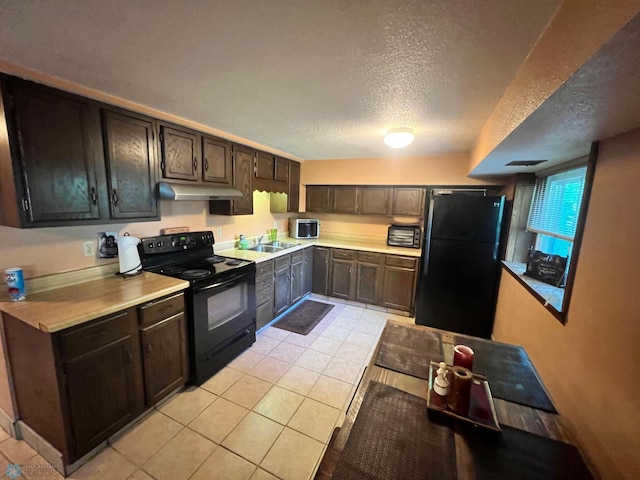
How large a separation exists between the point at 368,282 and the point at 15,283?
11.2ft

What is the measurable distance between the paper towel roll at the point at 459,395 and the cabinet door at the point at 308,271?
301cm

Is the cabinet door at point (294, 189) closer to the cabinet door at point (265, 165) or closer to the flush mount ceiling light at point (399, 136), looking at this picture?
the cabinet door at point (265, 165)

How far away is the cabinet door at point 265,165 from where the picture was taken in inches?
131

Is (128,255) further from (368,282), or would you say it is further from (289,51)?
(368,282)

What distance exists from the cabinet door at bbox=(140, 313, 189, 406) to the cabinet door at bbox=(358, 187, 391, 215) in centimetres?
291

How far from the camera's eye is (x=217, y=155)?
8.89 ft

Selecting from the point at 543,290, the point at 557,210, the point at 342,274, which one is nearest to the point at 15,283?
the point at 342,274

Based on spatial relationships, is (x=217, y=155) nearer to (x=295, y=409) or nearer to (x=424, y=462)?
(x=295, y=409)

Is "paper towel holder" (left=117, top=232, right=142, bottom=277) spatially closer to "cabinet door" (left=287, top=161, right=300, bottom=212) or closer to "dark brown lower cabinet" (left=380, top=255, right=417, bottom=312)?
"cabinet door" (left=287, top=161, right=300, bottom=212)

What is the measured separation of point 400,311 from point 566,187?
7.57ft

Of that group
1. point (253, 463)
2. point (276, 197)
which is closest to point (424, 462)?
point (253, 463)

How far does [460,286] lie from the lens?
3102 mm

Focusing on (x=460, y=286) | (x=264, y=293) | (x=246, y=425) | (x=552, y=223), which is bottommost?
(x=246, y=425)

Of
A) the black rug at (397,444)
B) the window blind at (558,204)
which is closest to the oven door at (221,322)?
the black rug at (397,444)
